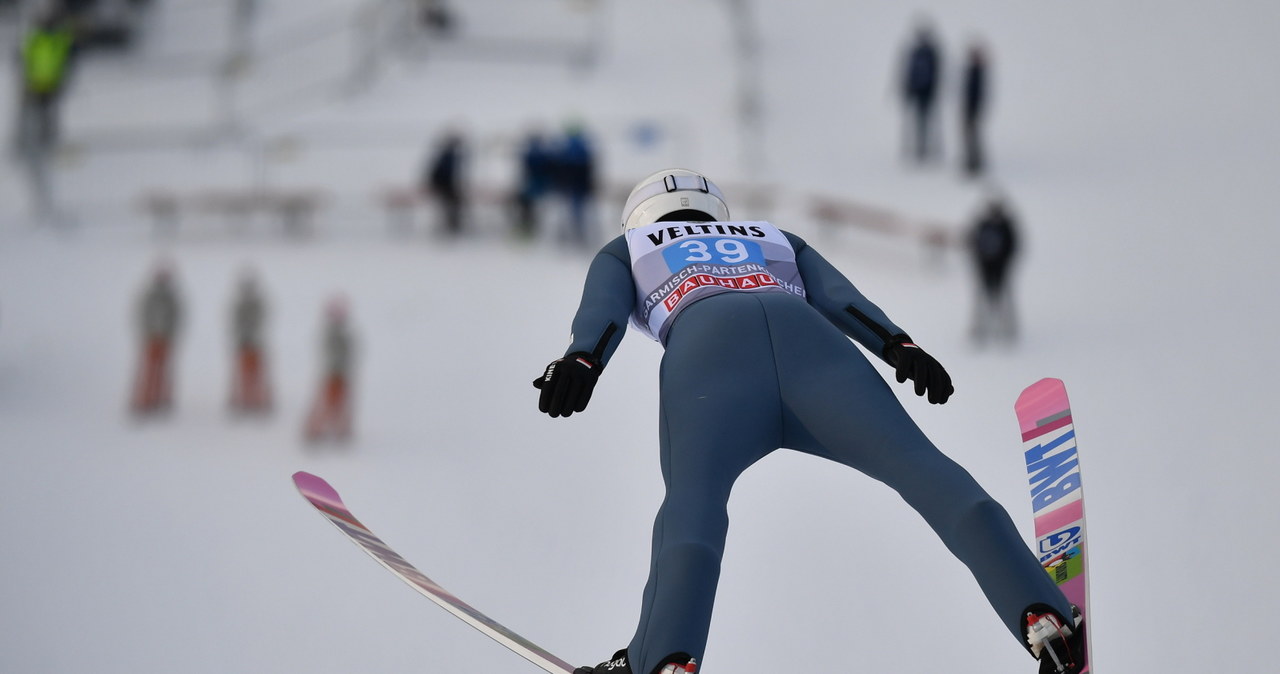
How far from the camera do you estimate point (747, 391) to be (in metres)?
4.72

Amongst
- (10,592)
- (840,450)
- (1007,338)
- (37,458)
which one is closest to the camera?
(840,450)

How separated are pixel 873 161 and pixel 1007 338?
15.5 ft

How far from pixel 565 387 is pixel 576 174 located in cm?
977

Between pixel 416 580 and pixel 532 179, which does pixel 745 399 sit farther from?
pixel 532 179

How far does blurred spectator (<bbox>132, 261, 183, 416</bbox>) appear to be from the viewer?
38.4 feet

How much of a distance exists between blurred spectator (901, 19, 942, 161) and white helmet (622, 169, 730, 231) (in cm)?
1067

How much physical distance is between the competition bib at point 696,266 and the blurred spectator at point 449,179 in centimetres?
964

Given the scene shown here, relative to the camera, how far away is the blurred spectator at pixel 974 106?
1527cm

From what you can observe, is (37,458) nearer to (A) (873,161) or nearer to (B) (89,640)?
(B) (89,640)

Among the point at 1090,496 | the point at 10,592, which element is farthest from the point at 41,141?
the point at 1090,496

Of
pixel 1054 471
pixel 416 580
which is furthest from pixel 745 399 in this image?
pixel 416 580

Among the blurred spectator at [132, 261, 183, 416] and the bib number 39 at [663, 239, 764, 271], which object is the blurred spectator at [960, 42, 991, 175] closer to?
the blurred spectator at [132, 261, 183, 416]

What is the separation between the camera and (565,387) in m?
4.48

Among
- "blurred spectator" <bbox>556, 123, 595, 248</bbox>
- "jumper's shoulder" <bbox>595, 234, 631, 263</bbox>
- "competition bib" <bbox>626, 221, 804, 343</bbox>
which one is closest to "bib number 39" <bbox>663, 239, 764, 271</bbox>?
"competition bib" <bbox>626, 221, 804, 343</bbox>
